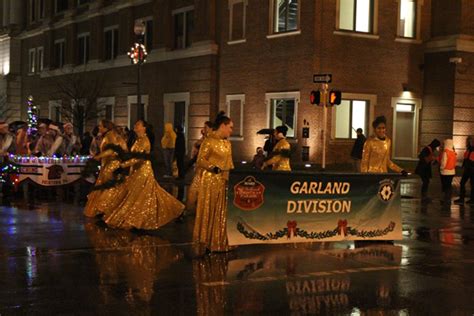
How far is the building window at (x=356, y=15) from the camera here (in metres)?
27.2

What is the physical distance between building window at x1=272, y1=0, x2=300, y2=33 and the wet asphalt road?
15679 millimetres

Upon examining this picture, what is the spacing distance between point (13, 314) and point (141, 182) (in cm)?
578

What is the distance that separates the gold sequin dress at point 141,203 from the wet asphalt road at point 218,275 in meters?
0.22

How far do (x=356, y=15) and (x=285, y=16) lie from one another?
9.02ft

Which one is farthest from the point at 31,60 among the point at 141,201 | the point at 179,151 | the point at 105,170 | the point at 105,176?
Answer: the point at 141,201

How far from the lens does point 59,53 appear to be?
47188mm

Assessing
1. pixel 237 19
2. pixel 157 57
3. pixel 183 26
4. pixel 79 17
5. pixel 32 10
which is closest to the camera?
pixel 237 19

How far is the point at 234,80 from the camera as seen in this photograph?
3044cm

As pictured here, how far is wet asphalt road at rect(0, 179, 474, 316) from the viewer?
7488 millimetres

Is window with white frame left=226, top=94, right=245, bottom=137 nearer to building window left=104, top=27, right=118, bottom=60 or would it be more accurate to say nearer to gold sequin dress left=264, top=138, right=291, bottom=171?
building window left=104, top=27, right=118, bottom=60

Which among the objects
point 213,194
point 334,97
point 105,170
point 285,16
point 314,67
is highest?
point 285,16

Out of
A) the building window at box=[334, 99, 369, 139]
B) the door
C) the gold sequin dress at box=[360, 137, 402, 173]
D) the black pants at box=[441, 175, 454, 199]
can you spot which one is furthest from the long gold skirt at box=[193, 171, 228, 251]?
the door

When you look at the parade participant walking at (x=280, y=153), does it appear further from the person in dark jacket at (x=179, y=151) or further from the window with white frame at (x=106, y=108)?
the window with white frame at (x=106, y=108)

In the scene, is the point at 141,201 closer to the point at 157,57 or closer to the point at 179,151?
the point at 179,151
